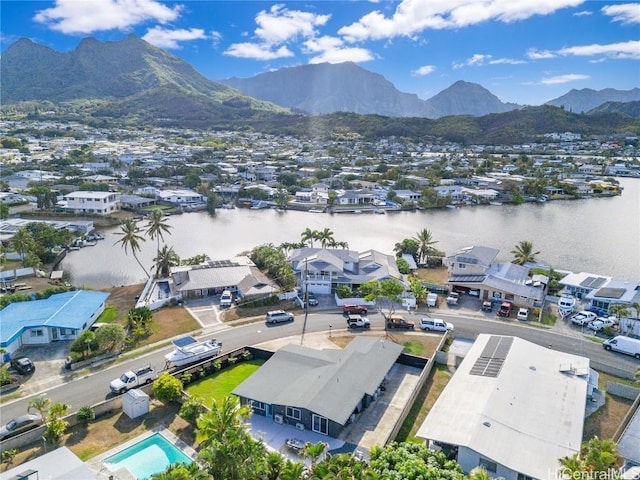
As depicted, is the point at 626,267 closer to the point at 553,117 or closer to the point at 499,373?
the point at 499,373

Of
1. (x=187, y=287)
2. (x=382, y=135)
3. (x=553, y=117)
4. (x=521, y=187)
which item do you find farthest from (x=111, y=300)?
(x=553, y=117)

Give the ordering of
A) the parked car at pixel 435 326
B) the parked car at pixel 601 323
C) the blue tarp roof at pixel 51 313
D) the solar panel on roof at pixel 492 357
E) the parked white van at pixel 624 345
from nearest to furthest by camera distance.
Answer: the solar panel on roof at pixel 492 357, the parked white van at pixel 624 345, the blue tarp roof at pixel 51 313, the parked car at pixel 435 326, the parked car at pixel 601 323

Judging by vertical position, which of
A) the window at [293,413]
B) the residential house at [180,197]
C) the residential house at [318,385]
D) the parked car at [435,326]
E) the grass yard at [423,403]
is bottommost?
the grass yard at [423,403]

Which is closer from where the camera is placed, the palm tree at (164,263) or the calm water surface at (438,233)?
the palm tree at (164,263)

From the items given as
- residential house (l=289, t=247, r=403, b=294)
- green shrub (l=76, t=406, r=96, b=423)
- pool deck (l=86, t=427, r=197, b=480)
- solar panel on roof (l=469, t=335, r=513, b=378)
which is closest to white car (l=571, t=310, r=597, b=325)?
solar panel on roof (l=469, t=335, r=513, b=378)

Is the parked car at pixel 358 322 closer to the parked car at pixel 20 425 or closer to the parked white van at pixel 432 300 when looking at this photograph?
the parked white van at pixel 432 300

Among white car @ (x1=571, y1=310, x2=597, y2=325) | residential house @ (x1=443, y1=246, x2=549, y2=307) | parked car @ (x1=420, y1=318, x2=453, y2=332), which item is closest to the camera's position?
parked car @ (x1=420, y1=318, x2=453, y2=332)

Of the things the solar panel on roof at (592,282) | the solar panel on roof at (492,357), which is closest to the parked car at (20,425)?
the solar panel on roof at (492,357)

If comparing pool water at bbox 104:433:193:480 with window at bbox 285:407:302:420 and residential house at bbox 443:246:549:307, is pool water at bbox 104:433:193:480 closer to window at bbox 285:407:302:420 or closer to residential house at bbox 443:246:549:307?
window at bbox 285:407:302:420
